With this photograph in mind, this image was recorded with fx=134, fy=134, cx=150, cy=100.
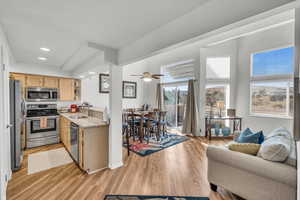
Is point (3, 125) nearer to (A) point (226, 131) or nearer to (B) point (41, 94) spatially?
(B) point (41, 94)

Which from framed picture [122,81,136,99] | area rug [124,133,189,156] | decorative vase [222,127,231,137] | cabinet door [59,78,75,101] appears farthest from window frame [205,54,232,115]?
cabinet door [59,78,75,101]

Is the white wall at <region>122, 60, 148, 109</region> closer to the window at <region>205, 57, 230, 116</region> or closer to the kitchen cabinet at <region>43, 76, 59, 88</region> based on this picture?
the kitchen cabinet at <region>43, 76, 59, 88</region>

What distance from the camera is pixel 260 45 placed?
14.2ft

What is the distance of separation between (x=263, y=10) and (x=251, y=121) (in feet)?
14.7

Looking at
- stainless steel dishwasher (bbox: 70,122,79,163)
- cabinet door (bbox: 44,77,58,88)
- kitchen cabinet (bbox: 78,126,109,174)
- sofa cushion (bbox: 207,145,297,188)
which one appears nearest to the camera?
sofa cushion (bbox: 207,145,297,188)

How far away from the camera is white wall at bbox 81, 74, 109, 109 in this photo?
4.78 meters

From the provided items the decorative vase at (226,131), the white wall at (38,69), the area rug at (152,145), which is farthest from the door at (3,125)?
the decorative vase at (226,131)

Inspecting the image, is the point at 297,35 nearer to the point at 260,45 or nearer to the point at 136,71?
the point at 260,45

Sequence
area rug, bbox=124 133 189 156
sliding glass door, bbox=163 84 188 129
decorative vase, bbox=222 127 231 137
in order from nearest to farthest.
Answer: area rug, bbox=124 133 189 156 < decorative vase, bbox=222 127 231 137 < sliding glass door, bbox=163 84 188 129

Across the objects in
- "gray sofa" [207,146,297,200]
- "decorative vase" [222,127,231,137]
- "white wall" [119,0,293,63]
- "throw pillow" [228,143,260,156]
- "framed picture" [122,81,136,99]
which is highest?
"white wall" [119,0,293,63]

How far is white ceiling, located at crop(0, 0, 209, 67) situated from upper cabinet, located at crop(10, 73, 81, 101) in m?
1.80

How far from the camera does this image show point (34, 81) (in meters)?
3.99

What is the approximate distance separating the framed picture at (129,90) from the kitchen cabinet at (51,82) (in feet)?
8.82

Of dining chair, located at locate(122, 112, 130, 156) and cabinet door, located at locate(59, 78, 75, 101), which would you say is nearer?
dining chair, located at locate(122, 112, 130, 156)
